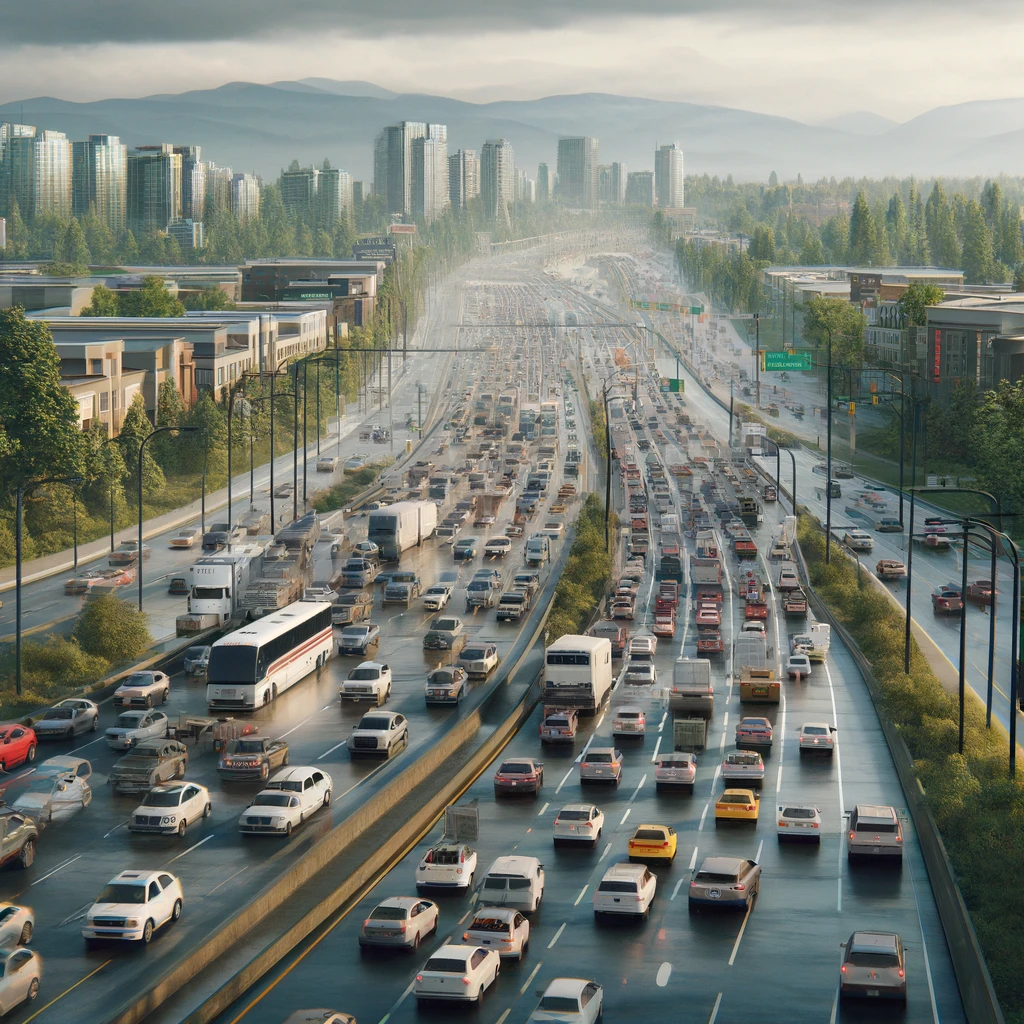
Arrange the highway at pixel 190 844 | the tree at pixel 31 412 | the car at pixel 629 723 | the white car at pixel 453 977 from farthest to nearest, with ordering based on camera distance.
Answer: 1. the tree at pixel 31 412
2. the car at pixel 629 723
3. the highway at pixel 190 844
4. the white car at pixel 453 977

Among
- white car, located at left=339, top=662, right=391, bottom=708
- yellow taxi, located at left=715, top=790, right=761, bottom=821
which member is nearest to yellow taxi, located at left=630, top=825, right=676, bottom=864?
yellow taxi, located at left=715, top=790, right=761, bottom=821

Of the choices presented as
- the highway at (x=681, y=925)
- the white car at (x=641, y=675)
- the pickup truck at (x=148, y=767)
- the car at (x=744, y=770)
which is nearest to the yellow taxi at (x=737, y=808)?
the highway at (x=681, y=925)

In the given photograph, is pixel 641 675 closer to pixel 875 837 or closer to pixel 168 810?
pixel 875 837

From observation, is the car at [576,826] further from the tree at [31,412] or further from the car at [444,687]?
the tree at [31,412]

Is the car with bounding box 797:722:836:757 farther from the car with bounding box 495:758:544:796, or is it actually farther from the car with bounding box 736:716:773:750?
the car with bounding box 495:758:544:796

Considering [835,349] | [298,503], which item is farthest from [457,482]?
[835,349]
